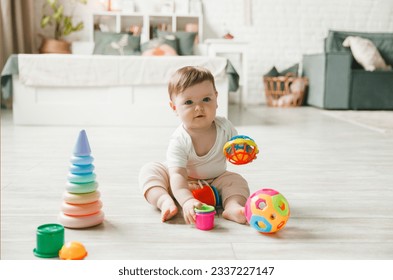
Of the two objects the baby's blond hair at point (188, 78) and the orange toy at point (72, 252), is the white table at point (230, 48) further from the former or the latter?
the orange toy at point (72, 252)

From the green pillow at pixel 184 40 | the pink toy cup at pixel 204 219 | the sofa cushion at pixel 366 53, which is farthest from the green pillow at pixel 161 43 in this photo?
the pink toy cup at pixel 204 219

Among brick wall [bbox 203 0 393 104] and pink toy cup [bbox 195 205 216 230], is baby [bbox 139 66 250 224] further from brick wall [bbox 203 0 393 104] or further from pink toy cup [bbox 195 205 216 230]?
brick wall [bbox 203 0 393 104]

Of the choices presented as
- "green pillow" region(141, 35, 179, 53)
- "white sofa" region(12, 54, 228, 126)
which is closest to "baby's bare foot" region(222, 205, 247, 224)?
"white sofa" region(12, 54, 228, 126)

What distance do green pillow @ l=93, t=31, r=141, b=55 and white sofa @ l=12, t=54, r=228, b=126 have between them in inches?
49.1

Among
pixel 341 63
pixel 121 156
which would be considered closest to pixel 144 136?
pixel 121 156

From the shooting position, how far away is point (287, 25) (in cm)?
535

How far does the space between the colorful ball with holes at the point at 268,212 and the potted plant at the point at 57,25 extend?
12.9 feet

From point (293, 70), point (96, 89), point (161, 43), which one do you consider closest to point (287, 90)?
point (293, 70)

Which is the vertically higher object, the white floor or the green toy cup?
the green toy cup

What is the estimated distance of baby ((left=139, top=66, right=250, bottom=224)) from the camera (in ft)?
4.33

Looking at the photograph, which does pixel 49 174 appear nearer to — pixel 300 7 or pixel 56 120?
pixel 56 120

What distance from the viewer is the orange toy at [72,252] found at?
38.8 inches

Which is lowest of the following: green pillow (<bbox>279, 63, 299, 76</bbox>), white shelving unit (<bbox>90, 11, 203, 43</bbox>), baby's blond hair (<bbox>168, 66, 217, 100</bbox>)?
green pillow (<bbox>279, 63, 299, 76</bbox>)

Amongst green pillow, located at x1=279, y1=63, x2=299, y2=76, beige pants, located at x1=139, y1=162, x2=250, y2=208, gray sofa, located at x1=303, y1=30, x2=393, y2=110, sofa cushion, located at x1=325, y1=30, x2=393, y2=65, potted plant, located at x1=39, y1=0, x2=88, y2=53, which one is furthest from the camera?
green pillow, located at x1=279, y1=63, x2=299, y2=76
